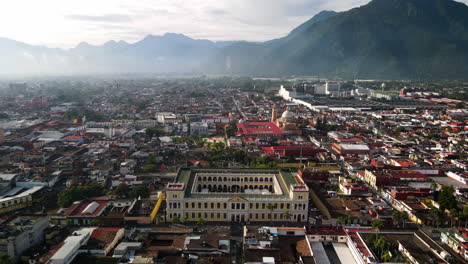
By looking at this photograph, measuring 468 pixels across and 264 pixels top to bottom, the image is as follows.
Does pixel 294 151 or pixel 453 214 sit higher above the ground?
pixel 294 151

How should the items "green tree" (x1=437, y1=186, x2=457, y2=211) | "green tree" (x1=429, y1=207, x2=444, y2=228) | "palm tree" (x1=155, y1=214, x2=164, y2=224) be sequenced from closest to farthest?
"palm tree" (x1=155, y1=214, x2=164, y2=224)
"green tree" (x1=429, y1=207, x2=444, y2=228)
"green tree" (x1=437, y1=186, x2=457, y2=211)

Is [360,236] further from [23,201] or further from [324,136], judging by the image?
→ [324,136]

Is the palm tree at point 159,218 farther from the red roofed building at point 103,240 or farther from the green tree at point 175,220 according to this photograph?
the red roofed building at point 103,240

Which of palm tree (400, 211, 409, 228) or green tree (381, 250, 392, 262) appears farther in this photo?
palm tree (400, 211, 409, 228)

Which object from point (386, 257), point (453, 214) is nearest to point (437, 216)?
point (453, 214)

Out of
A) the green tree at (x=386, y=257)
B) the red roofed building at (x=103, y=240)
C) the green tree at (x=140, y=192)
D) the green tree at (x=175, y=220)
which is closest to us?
the green tree at (x=386, y=257)

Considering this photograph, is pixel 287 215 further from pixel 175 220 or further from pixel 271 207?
pixel 175 220

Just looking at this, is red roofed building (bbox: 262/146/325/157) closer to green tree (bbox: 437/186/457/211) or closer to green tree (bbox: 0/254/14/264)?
green tree (bbox: 437/186/457/211)

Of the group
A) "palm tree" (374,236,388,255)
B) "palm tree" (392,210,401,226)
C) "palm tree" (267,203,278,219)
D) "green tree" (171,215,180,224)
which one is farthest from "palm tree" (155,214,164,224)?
"palm tree" (392,210,401,226)

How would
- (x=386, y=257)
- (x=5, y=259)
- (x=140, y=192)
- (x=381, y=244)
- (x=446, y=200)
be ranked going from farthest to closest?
1. (x=140, y=192)
2. (x=446, y=200)
3. (x=381, y=244)
4. (x=386, y=257)
5. (x=5, y=259)

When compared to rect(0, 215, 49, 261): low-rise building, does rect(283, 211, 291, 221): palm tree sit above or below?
below

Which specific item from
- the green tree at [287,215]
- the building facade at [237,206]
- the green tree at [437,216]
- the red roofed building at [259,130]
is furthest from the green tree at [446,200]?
the red roofed building at [259,130]

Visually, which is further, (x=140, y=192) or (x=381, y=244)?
(x=140, y=192)

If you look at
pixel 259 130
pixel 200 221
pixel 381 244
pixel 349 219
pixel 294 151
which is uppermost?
pixel 259 130
